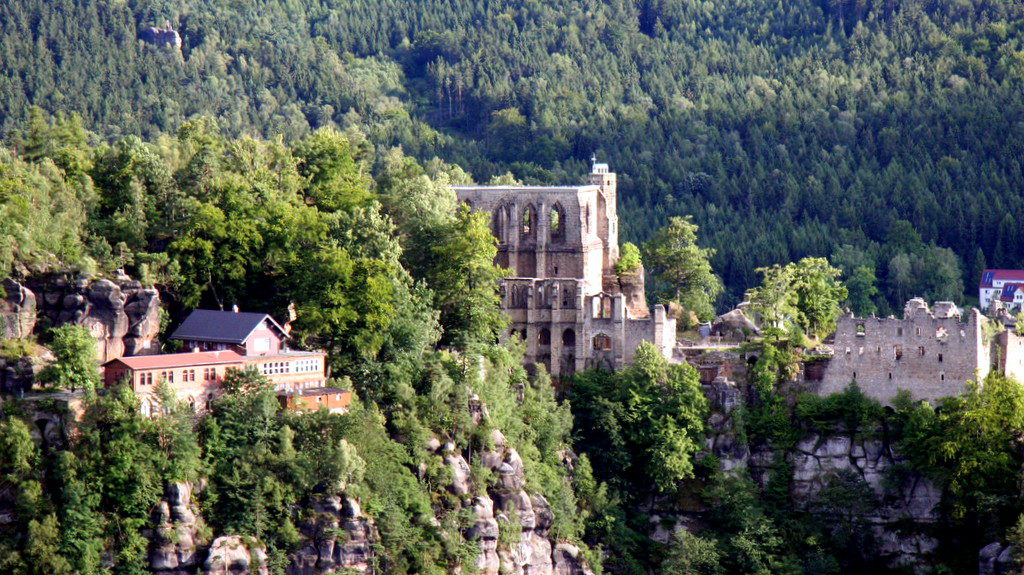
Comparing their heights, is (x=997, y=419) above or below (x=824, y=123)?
below

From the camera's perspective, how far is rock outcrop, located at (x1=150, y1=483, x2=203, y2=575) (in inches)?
3014

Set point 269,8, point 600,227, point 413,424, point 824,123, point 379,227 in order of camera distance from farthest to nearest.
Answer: point 269,8 < point 824,123 < point 600,227 < point 379,227 < point 413,424

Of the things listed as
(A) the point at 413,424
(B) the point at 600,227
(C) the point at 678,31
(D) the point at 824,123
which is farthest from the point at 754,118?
(A) the point at 413,424

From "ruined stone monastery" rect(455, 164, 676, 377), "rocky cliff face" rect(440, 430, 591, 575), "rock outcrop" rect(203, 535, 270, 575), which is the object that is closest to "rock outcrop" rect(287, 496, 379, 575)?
"rock outcrop" rect(203, 535, 270, 575)

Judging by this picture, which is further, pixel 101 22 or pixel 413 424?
pixel 101 22

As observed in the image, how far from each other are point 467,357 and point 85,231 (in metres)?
19.4

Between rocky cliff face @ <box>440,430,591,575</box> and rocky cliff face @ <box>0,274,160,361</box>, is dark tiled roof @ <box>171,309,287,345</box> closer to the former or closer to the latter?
rocky cliff face @ <box>0,274,160,361</box>

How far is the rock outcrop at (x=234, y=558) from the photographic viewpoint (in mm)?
77125

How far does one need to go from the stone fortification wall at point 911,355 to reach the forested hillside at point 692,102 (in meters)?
45.4

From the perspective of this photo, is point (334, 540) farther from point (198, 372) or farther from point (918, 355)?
point (918, 355)

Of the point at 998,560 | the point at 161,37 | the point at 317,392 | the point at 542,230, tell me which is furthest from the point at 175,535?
the point at 161,37

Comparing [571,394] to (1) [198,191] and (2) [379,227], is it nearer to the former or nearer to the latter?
(2) [379,227]

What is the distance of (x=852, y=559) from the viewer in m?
95.8

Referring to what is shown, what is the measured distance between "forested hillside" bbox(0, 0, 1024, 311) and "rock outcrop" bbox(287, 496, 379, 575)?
67.9 metres
